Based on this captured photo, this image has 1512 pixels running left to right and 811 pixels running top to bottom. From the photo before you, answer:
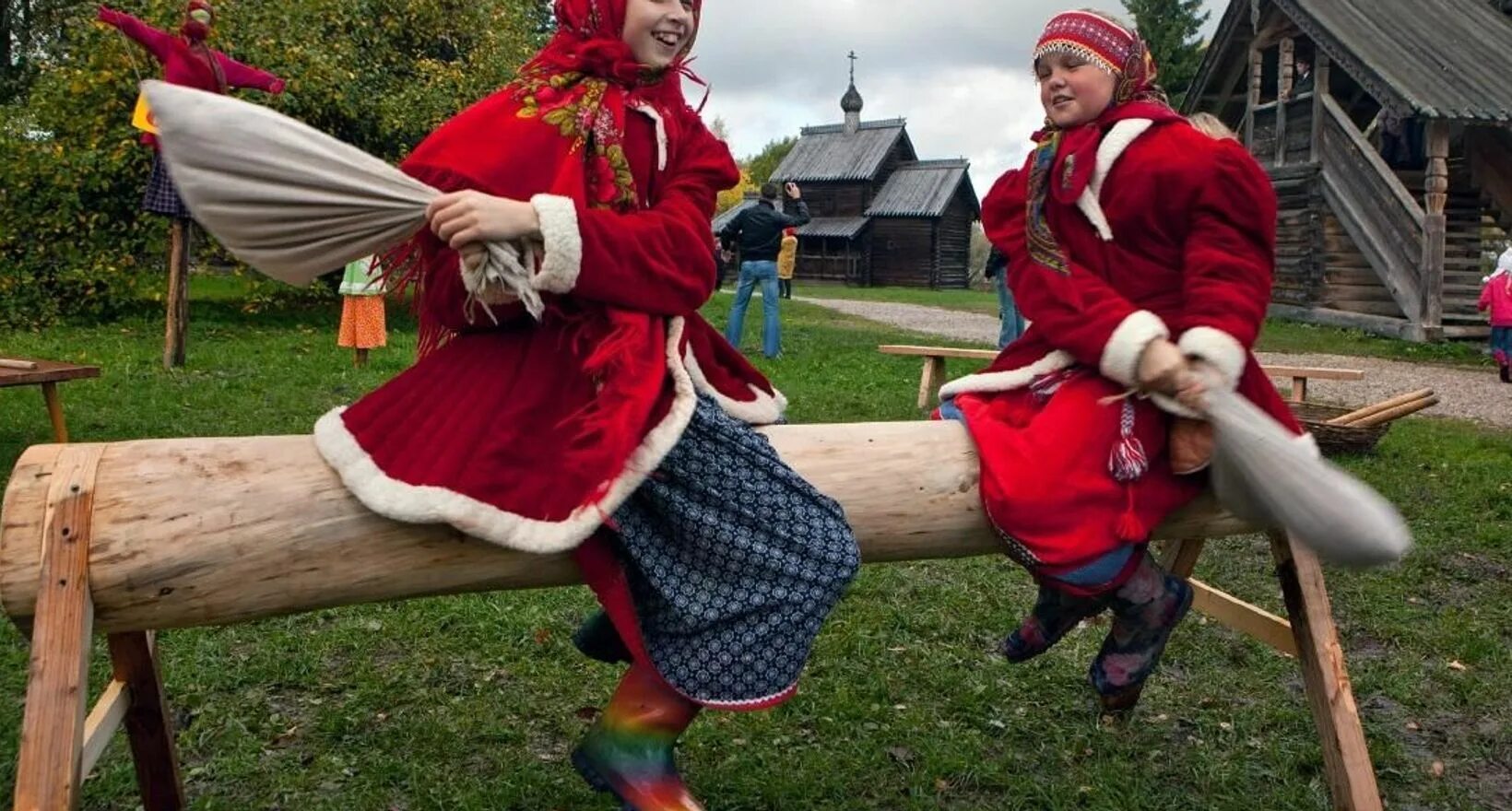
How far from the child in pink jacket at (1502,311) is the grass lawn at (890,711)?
24.4 ft

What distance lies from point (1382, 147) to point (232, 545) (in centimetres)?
1933

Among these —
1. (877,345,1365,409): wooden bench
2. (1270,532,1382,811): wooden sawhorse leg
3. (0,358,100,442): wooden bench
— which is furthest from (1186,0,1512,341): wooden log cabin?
(0,358,100,442): wooden bench

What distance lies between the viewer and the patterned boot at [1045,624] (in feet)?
10.2

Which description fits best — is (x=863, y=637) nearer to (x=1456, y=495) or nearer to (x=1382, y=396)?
(x=1456, y=495)

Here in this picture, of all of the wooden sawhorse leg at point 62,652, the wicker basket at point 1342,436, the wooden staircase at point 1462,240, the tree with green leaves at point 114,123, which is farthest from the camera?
the wooden staircase at point 1462,240

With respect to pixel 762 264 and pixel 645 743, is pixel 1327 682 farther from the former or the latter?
pixel 762 264

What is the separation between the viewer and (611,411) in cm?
213

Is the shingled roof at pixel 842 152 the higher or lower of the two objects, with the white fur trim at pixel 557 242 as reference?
higher

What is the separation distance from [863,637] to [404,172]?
2.55 meters

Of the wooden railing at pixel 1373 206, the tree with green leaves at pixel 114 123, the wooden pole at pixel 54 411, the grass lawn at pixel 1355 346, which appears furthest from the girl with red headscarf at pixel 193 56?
the wooden railing at pixel 1373 206

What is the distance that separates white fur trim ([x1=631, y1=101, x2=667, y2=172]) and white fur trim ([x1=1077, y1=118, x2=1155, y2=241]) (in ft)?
3.14

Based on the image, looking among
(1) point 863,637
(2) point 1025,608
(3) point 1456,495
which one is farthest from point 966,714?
(3) point 1456,495

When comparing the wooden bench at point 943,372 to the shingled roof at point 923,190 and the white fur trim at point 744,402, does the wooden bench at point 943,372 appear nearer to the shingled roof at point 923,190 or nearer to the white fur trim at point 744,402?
the white fur trim at point 744,402

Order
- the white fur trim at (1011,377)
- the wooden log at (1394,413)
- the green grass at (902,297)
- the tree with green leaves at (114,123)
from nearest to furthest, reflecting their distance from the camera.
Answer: the white fur trim at (1011,377) → the wooden log at (1394,413) → the tree with green leaves at (114,123) → the green grass at (902,297)
